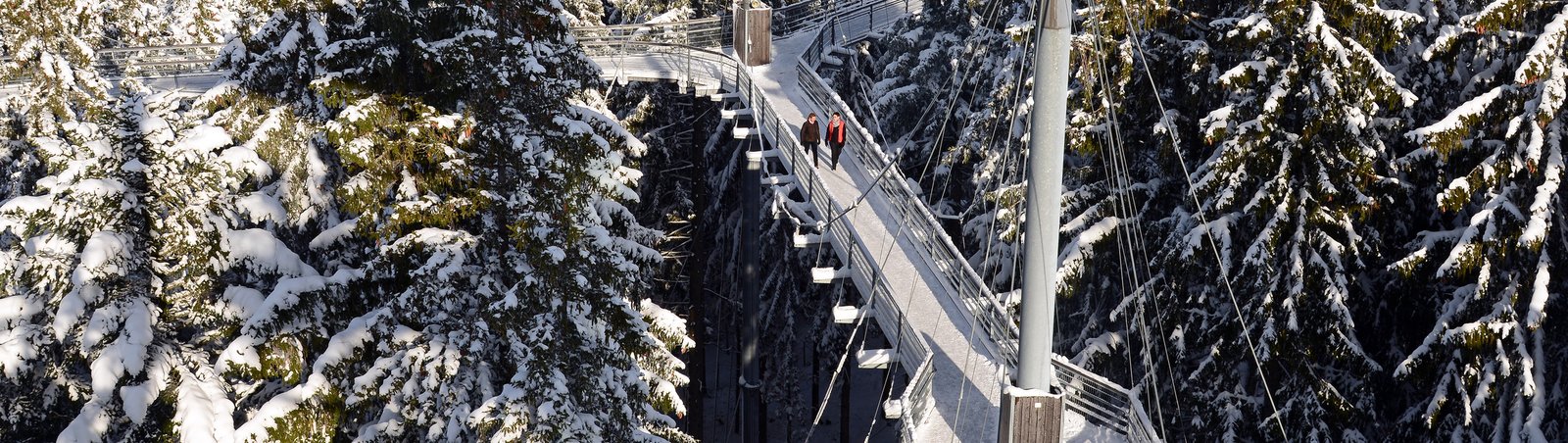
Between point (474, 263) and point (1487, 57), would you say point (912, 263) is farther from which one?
point (1487, 57)

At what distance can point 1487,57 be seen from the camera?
15891 mm

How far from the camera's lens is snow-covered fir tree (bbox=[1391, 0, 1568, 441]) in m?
14.6

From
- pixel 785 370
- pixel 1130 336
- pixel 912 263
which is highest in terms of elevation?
pixel 912 263

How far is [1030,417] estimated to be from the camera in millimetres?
9438

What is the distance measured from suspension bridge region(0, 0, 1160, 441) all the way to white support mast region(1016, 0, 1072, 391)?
410 centimetres

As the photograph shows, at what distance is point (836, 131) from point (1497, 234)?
1072 cm

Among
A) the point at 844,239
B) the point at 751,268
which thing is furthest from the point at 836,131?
the point at 751,268

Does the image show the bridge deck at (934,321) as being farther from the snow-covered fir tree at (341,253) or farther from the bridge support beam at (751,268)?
the snow-covered fir tree at (341,253)

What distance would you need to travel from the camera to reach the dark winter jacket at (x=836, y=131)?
72.3 ft

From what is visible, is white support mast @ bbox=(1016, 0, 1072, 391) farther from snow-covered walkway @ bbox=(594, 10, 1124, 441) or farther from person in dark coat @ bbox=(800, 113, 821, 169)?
person in dark coat @ bbox=(800, 113, 821, 169)

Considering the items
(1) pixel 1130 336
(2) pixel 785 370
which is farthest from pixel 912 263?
(2) pixel 785 370

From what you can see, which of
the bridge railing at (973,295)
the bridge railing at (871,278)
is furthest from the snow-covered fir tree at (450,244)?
the bridge railing at (973,295)

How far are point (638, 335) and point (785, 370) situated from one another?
71.2 ft

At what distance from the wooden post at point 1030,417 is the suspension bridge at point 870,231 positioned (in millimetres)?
2387
